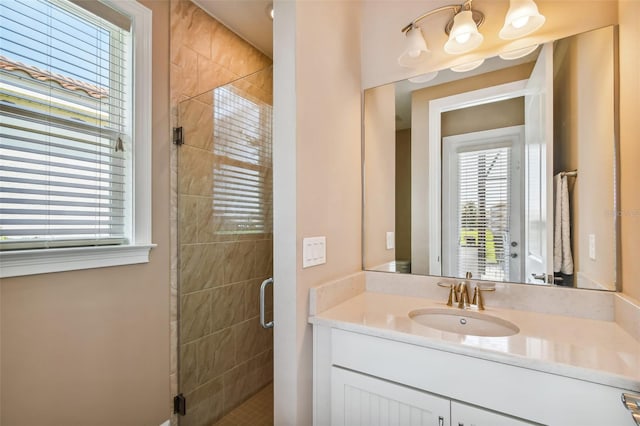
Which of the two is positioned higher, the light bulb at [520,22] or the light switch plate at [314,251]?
the light bulb at [520,22]

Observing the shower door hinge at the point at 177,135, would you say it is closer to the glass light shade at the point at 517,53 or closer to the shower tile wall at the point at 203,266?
the shower tile wall at the point at 203,266

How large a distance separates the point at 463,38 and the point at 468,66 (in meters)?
0.13

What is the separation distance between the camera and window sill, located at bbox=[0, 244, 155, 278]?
3.80ft

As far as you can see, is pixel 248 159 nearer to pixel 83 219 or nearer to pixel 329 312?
pixel 83 219

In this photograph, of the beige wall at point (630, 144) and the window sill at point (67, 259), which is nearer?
A: the beige wall at point (630, 144)

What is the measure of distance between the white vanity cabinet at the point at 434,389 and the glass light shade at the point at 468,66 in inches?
49.1

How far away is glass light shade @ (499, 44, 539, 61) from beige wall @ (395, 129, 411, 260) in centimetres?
51

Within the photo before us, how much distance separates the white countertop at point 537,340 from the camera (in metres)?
0.80

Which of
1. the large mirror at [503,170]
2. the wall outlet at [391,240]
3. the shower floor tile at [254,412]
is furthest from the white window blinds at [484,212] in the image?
the shower floor tile at [254,412]

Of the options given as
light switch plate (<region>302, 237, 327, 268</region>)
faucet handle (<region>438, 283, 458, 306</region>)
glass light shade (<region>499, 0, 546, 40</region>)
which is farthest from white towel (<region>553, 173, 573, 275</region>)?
light switch plate (<region>302, 237, 327, 268</region>)

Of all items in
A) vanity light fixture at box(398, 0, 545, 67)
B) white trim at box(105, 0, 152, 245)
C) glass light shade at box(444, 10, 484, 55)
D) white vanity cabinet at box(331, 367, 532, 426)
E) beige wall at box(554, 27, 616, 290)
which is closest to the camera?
white vanity cabinet at box(331, 367, 532, 426)

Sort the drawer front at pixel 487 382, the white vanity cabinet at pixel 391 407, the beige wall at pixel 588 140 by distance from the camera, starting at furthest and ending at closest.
A: the beige wall at pixel 588 140 → the white vanity cabinet at pixel 391 407 → the drawer front at pixel 487 382

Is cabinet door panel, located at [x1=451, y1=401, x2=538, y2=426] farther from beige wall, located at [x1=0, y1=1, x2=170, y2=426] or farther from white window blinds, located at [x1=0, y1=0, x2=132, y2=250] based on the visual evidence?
white window blinds, located at [x1=0, y1=0, x2=132, y2=250]

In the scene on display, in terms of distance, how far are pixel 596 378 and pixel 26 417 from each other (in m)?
1.99
